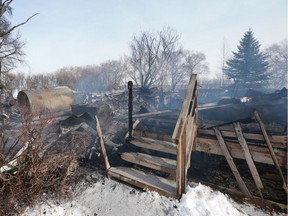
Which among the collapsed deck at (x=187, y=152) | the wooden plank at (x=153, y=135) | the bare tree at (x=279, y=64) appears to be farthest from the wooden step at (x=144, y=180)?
the bare tree at (x=279, y=64)

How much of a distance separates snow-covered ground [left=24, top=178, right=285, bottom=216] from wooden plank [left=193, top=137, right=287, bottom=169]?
2.50 feet

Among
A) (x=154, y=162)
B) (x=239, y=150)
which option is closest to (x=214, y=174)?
(x=239, y=150)

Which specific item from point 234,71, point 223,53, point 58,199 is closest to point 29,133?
point 58,199

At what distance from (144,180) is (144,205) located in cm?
52

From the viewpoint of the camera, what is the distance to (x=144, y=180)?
11.5ft

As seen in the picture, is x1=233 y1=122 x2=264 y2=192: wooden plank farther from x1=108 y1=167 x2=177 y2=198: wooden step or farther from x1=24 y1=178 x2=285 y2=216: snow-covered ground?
x1=108 y1=167 x2=177 y2=198: wooden step

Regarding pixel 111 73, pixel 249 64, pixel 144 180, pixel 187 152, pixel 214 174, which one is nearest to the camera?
pixel 187 152

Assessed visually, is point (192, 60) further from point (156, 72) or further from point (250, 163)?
point (250, 163)

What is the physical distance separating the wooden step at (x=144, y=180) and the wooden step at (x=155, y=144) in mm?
548

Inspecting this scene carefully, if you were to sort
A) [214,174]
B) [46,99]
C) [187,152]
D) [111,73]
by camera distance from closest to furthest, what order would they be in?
[187,152] → [214,174] → [46,99] → [111,73]

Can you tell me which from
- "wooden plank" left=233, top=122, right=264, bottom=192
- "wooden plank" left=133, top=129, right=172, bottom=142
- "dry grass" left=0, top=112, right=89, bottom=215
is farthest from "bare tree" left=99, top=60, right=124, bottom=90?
"wooden plank" left=233, top=122, right=264, bottom=192

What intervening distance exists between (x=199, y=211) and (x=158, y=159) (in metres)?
1.23

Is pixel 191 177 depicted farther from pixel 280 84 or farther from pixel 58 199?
pixel 280 84

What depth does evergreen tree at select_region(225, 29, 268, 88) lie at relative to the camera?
2733cm
